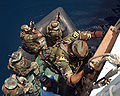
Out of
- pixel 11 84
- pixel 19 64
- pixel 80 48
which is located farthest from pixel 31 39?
pixel 80 48

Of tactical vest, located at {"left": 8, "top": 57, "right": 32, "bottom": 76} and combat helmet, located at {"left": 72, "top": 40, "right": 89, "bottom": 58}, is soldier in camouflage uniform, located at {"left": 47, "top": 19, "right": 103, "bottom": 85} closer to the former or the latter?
combat helmet, located at {"left": 72, "top": 40, "right": 89, "bottom": 58}

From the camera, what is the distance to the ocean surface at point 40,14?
5.46 meters

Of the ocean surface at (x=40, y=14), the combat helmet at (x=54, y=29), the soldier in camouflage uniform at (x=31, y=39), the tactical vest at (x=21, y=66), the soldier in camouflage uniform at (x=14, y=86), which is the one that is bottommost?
the soldier in camouflage uniform at (x=14, y=86)

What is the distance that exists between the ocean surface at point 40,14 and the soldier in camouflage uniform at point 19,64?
6.38 ft

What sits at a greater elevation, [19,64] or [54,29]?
[54,29]

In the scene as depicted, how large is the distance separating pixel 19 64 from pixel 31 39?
0.90 meters

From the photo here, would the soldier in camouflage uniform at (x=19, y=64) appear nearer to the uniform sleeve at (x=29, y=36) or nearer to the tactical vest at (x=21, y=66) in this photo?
the tactical vest at (x=21, y=66)

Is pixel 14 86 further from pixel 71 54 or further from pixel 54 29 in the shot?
pixel 54 29

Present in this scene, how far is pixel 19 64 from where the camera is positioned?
3.20 metres

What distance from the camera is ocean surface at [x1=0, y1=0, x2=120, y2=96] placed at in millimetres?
5461

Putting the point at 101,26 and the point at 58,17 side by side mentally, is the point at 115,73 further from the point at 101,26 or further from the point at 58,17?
the point at 101,26

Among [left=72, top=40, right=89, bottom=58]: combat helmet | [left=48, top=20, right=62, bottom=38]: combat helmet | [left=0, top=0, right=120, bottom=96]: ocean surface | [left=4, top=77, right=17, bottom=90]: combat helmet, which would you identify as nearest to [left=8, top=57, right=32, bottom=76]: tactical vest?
[left=4, top=77, right=17, bottom=90]: combat helmet

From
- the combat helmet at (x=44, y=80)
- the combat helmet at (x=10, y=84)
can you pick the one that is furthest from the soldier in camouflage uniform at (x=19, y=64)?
the combat helmet at (x=10, y=84)

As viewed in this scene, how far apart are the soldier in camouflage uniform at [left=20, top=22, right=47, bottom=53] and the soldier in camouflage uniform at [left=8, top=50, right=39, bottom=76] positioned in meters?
0.67
